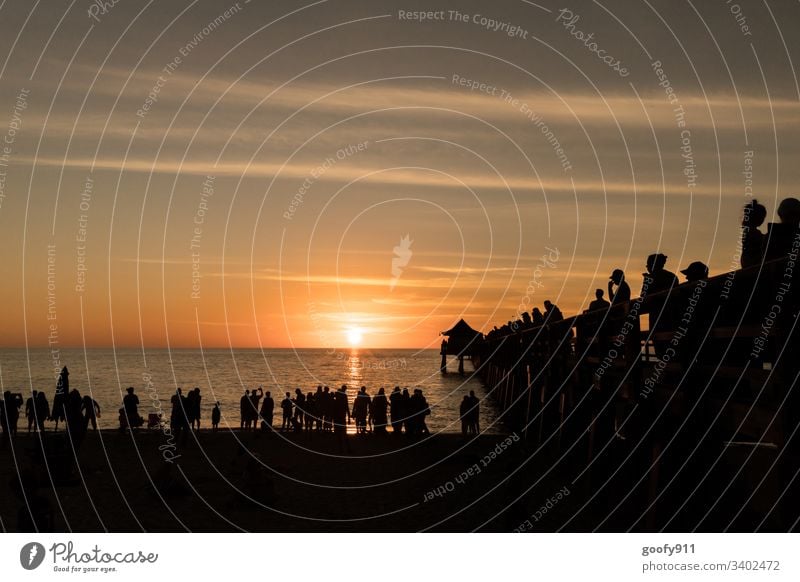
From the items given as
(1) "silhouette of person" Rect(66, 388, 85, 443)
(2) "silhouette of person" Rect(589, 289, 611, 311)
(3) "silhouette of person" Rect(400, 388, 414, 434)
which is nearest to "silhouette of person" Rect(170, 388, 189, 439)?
(1) "silhouette of person" Rect(66, 388, 85, 443)

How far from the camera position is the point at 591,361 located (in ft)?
52.5

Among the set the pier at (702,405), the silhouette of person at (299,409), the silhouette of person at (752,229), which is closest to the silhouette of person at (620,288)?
the pier at (702,405)

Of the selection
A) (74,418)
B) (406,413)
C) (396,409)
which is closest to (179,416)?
(74,418)

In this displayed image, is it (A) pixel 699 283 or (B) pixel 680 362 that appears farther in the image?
(B) pixel 680 362

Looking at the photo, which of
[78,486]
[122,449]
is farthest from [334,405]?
[78,486]

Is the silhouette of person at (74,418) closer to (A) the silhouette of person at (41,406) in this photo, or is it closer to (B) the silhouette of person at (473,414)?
(A) the silhouette of person at (41,406)

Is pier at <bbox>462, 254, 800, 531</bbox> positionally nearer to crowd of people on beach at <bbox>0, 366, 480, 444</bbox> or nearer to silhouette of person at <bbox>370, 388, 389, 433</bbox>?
crowd of people on beach at <bbox>0, 366, 480, 444</bbox>

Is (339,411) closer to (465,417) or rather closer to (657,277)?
(465,417)

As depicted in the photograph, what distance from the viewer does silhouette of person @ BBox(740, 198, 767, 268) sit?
913cm

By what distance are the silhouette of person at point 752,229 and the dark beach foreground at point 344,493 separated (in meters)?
2.48

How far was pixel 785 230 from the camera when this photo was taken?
8.63 m
